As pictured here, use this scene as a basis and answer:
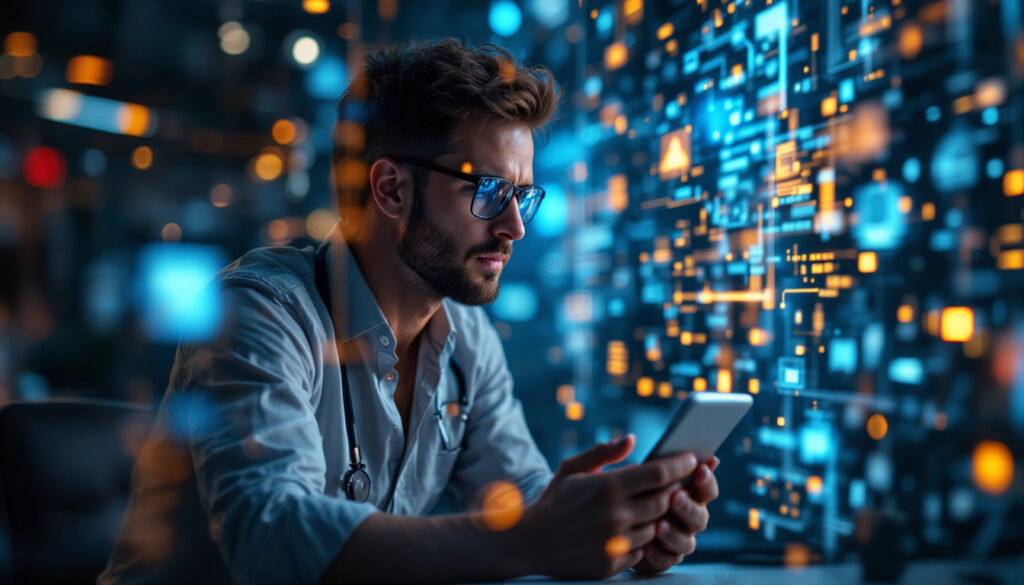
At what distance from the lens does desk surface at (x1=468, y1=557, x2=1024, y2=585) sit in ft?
2.29

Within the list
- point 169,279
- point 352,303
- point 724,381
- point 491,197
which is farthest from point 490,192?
point 169,279

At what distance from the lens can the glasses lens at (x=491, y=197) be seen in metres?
1.23

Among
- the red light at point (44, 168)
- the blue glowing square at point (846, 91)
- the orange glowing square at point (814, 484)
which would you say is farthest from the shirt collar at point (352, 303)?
the red light at point (44, 168)

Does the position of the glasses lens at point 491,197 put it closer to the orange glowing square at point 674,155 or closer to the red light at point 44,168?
the orange glowing square at point 674,155

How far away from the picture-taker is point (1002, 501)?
2.25 feet

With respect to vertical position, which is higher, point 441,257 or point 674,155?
point 674,155

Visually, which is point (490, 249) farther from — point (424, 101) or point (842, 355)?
point (842, 355)

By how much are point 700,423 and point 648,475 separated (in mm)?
91

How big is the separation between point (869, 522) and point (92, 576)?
1.39 m

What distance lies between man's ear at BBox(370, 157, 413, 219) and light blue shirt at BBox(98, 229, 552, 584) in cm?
12

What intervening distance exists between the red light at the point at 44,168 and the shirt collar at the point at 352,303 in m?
3.62

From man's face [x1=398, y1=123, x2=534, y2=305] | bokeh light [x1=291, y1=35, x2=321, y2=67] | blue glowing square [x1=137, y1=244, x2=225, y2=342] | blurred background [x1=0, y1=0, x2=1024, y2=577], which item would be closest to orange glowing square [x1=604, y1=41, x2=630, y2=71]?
blurred background [x1=0, y1=0, x2=1024, y2=577]

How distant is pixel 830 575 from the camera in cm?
88

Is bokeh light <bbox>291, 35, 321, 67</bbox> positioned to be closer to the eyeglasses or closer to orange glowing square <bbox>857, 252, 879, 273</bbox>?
the eyeglasses
